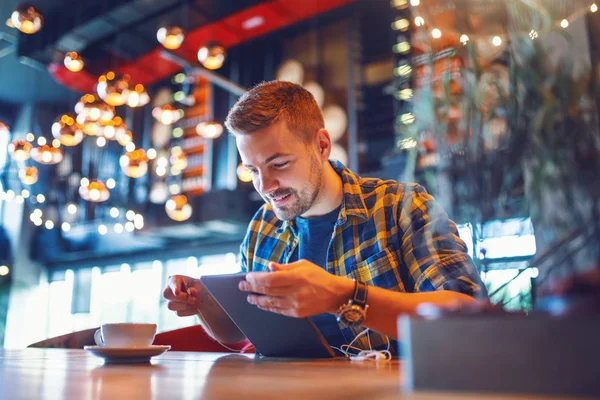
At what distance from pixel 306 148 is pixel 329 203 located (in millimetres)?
230

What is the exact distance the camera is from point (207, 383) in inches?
30.7

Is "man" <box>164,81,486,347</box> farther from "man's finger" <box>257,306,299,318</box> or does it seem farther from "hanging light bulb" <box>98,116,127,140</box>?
"hanging light bulb" <box>98,116,127,140</box>

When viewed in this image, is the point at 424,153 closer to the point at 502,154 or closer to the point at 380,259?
the point at 502,154

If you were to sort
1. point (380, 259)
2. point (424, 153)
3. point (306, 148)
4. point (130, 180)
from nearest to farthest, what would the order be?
point (424, 153) → point (380, 259) → point (306, 148) → point (130, 180)

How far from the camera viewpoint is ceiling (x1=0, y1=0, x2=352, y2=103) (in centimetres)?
640

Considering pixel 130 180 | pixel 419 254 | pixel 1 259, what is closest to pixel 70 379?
pixel 419 254

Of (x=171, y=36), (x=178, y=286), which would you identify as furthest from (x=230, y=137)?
(x=178, y=286)

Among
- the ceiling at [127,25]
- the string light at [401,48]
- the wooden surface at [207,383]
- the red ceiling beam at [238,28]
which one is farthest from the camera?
the red ceiling beam at [238,28]

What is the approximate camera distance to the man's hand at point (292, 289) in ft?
3.79

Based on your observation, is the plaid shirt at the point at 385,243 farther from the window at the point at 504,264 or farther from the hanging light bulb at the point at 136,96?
the hanging light bulb at the point at 136,96

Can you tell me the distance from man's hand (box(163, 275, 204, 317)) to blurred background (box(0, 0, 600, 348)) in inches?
33.0

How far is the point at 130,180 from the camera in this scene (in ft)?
29.7

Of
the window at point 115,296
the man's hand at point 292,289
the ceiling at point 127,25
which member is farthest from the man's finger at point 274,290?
the window at point 115,296

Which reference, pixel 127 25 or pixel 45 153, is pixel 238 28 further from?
pixel 45 153
